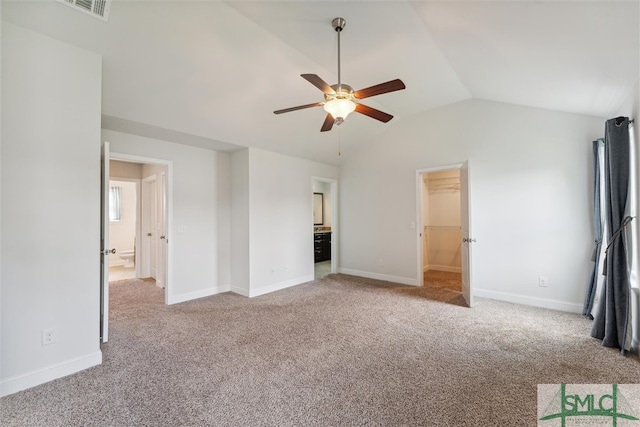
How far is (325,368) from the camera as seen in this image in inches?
90.7

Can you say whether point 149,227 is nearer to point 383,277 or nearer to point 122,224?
point 122,224

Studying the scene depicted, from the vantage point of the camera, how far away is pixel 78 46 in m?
2.30

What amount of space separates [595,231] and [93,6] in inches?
212

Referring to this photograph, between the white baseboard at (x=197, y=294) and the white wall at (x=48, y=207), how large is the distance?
5.47 feet

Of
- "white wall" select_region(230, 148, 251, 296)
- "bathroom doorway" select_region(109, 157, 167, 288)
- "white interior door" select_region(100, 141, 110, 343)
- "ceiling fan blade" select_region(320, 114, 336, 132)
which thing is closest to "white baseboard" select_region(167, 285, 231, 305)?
"white wall" select_region(230, 148, 251, 296)

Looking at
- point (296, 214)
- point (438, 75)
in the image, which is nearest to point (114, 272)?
point (296, 214)

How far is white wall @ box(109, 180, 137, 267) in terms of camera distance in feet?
23.1

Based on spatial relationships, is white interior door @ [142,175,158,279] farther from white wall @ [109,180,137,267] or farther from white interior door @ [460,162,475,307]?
white interior door @ [460,162,475,307]

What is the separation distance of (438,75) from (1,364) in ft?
15.8

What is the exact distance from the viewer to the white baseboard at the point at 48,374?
1.98m

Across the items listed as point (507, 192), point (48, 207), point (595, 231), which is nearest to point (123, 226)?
point (48, 207)

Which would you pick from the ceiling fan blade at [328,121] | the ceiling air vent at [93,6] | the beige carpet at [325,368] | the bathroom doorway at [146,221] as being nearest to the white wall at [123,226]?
the bathroom doorway at [146,221]

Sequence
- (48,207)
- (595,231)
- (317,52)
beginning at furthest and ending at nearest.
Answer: (595,231)
(317,52)
(48,207)

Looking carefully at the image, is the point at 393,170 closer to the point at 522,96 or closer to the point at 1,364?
the point at 522,96
